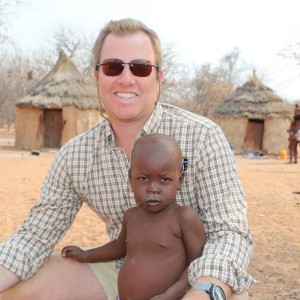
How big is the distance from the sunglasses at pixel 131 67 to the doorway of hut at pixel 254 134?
19.7m

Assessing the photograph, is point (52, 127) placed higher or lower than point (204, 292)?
lower

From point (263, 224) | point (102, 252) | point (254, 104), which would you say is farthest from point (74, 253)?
point (254, 104)

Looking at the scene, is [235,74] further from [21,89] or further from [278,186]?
[278,186]

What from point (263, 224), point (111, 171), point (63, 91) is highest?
point (63, 91)

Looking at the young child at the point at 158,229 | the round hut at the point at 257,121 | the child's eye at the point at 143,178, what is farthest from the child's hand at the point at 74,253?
the round hut at the point at 257,121

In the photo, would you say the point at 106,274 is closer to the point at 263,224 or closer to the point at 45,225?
the point at 45,225

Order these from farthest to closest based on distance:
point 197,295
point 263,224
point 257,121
Answer: 1. point 257,121
2. point 263,224
3. point 197,295

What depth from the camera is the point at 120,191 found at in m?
2.37

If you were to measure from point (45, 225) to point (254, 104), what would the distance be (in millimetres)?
20479

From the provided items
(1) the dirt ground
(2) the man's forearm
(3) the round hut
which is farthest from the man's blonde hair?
(3) the round hut

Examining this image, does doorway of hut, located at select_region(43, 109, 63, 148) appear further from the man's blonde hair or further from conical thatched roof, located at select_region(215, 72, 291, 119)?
the man's blonde hair

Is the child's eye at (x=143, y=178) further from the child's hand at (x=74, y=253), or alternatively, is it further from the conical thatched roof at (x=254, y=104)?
the conical thatched roof at (x=254, y=104)

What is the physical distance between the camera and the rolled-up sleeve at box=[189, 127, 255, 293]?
184 cm

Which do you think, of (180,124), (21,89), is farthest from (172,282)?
(21,89)
